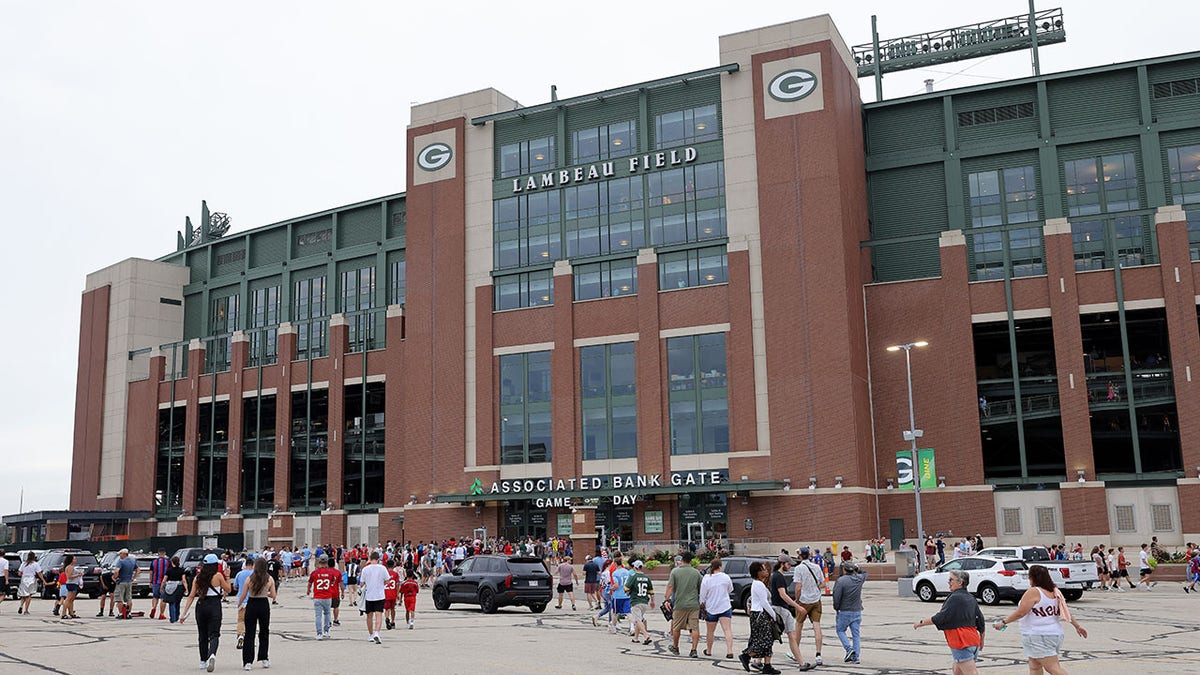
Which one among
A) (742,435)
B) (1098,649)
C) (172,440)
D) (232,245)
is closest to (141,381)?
(172,440)

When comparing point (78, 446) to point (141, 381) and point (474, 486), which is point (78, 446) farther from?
point (474, 486)

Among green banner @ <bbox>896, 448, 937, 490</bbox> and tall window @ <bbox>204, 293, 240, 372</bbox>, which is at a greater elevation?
tall window @ <bbox>204, 293, 240, 372</bbox>

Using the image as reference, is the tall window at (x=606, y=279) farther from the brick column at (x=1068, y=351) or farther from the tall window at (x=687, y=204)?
the brick column at (x=1068, y=351)

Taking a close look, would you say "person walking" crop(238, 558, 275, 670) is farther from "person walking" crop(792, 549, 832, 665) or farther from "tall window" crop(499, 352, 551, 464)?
"tall window" crop(499, 352, 551, 464)

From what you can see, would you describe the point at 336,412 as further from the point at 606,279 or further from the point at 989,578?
the point at 989,578

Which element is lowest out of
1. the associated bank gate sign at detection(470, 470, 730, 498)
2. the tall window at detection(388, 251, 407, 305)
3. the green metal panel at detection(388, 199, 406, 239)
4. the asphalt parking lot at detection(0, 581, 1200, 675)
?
the asphalt parking lot at detection(0, 581, 1200, 675)

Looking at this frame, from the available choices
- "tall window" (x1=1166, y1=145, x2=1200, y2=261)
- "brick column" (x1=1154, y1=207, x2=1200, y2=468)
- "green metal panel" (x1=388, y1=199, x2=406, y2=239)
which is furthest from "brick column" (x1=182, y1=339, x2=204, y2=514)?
"tall window" (x1=1166, y1=145, x2=1200, y2=261)

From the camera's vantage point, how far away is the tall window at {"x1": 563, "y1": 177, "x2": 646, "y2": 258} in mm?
61906

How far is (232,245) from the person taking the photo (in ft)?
288

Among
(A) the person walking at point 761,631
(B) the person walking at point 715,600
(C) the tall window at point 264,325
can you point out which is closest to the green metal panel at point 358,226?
(C) the tall window at point 264,325

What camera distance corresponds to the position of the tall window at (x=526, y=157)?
213 feet

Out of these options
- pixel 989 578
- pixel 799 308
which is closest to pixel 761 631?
pixel 989 578

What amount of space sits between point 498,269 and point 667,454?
15122 mm

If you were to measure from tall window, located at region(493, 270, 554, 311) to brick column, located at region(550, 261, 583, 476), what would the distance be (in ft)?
3.42
